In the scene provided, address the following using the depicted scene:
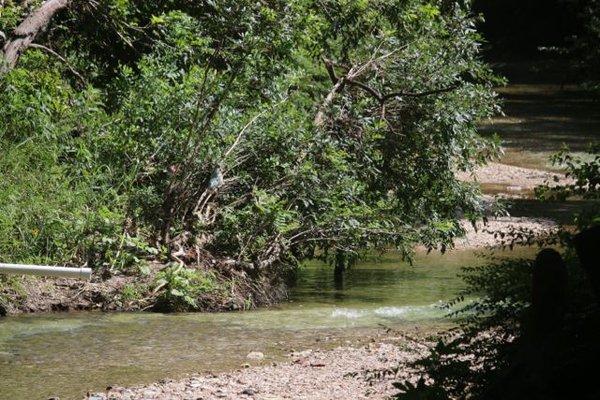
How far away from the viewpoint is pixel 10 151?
10320 mm

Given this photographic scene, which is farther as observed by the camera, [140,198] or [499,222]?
[499,222]

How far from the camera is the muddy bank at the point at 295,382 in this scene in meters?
6.79

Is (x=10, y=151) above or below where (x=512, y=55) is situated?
below

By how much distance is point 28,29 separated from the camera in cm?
1148

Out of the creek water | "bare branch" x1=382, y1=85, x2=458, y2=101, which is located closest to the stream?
the creek water

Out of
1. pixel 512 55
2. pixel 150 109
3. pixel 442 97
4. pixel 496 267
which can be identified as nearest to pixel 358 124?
pixel 442 97

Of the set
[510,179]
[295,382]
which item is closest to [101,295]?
[295,382]

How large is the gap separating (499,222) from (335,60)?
4.11 metres

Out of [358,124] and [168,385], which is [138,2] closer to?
[358,124]

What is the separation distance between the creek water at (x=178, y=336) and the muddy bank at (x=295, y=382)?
24cm

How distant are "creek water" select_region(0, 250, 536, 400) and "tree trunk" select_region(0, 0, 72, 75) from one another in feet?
10.8

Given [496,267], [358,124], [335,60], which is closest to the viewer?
[496,267]

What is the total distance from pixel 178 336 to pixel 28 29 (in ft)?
14.3

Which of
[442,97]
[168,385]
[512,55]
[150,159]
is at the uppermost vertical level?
[512,55]
